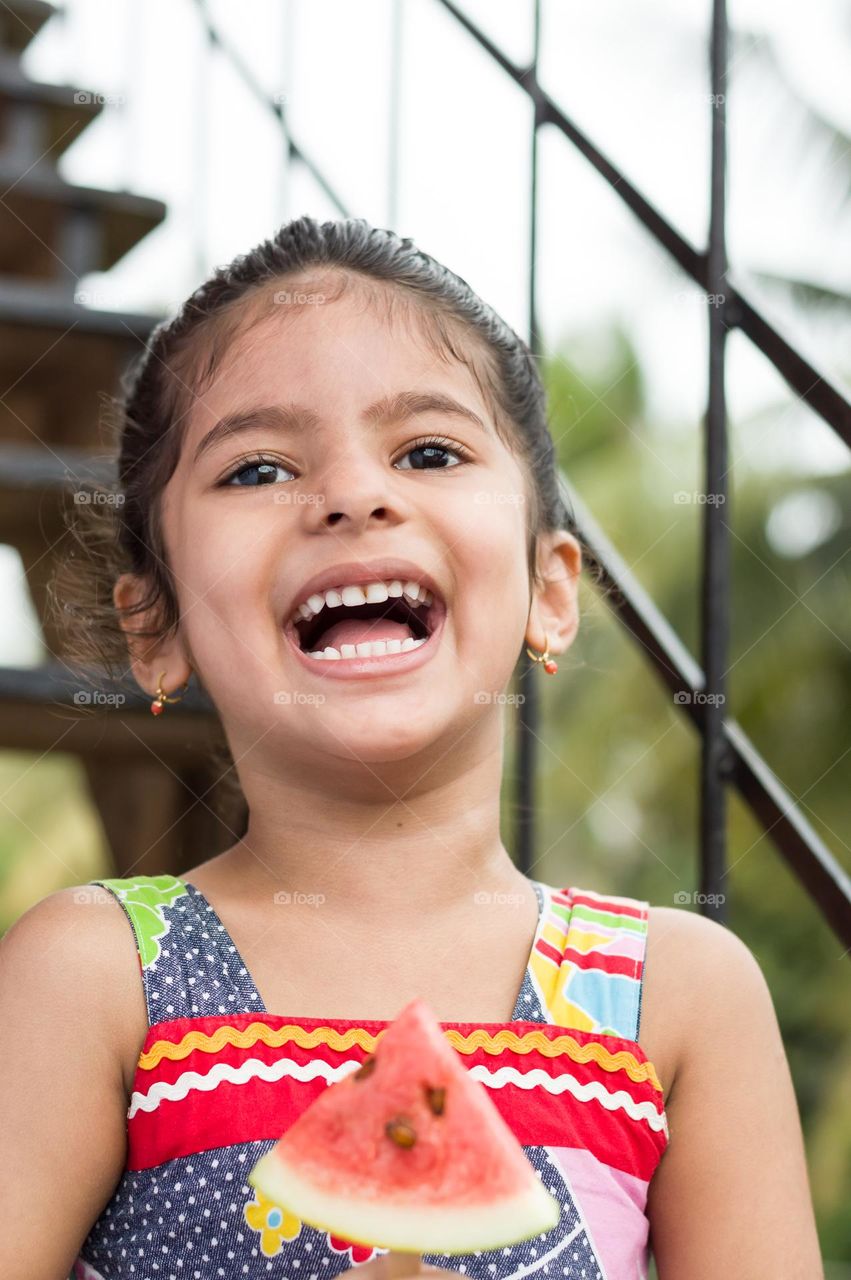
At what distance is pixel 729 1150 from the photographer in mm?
1408

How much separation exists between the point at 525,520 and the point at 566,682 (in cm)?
1468

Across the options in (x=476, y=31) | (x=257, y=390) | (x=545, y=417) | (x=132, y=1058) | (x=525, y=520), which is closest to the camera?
(x=132, y=1058)

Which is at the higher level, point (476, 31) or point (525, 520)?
point (476, 31)

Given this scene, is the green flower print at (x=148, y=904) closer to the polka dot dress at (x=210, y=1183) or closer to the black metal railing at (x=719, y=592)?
the polka dot dress at (x=210, y=1183)

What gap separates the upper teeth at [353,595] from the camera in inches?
57.9

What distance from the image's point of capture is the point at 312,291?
5.50 ft

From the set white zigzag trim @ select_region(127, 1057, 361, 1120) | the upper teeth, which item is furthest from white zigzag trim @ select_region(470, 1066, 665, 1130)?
the upper teeth

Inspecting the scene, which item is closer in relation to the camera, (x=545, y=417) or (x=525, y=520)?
(x=525, y=520)

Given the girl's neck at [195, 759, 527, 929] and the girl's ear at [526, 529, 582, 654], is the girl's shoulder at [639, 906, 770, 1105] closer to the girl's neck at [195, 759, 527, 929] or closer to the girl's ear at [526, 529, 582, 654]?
the girl's neck at [195, 759, 527, 929]

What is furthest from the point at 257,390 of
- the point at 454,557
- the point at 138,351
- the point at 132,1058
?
the point at 138,351

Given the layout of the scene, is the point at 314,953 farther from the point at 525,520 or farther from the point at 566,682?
the point at 566,682

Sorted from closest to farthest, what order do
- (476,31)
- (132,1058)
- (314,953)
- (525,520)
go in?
(132,1058), (314,953), (525,520), (476,31)

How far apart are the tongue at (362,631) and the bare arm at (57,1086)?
1.28ft

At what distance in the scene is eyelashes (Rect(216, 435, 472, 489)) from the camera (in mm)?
1549
